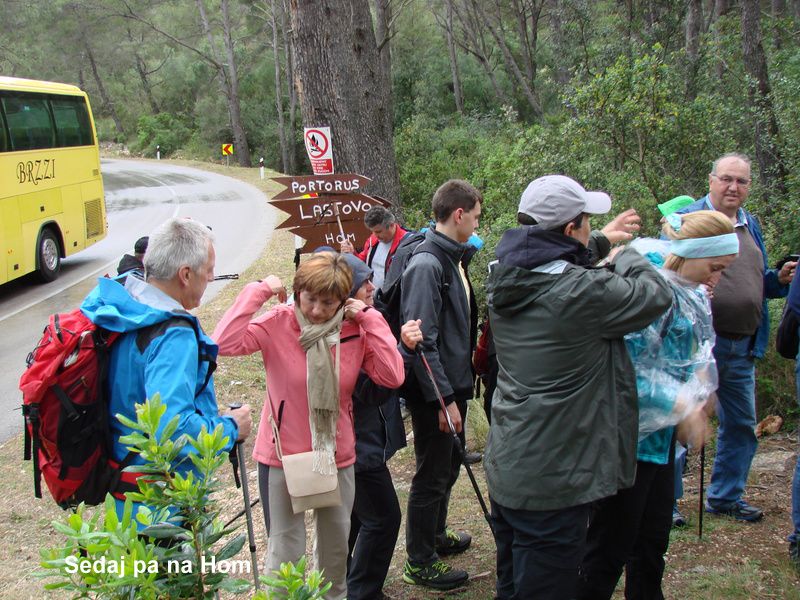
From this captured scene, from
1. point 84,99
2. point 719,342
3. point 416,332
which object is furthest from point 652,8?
point 416,332

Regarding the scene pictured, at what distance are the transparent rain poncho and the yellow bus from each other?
1155 cm

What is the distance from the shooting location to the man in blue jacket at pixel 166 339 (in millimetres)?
2621

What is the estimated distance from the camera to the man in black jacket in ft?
12.6

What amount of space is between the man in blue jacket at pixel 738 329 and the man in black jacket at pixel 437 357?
1460mm

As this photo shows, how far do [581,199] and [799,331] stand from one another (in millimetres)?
1873

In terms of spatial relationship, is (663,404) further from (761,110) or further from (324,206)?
(761,110)

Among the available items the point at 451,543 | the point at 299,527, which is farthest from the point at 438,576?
the point at 299,527

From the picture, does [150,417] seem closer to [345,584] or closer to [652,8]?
[345,584]

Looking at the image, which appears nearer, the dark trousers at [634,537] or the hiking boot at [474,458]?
the dark trousers at [634,537]

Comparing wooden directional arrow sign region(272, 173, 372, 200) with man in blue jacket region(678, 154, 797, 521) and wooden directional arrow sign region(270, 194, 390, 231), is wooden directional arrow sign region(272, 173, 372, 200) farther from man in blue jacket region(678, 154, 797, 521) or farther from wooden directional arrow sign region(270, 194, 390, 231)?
man in blue jacket region(678, 154, 797, 521)

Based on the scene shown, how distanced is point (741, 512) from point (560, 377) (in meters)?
2.47

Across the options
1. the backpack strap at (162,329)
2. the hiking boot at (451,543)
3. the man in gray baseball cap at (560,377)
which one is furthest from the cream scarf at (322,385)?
the hiking boot at (451,543)

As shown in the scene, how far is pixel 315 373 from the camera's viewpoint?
3.22 metres

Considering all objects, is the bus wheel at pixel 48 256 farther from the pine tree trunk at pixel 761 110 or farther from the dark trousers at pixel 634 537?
the dark trousers at pixel 634 537
